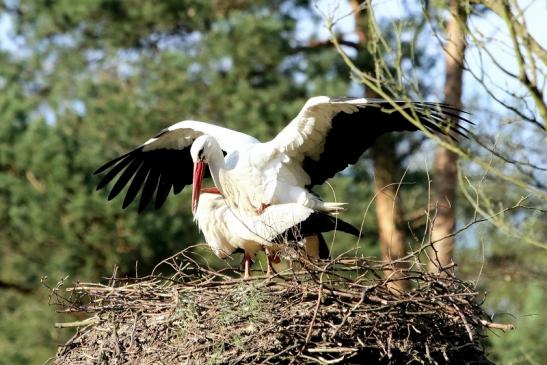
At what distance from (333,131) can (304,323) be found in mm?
2293

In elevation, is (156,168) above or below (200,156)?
below

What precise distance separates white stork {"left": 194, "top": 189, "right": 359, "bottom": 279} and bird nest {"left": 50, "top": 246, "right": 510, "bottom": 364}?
94 cm

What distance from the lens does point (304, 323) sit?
5.88 meters

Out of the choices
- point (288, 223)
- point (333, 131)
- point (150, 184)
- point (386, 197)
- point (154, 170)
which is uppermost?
point (333, 131)

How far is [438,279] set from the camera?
20.2ft

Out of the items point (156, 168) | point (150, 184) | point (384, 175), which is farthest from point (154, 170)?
point (384, 175)

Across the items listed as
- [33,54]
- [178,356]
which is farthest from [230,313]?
[33,54]

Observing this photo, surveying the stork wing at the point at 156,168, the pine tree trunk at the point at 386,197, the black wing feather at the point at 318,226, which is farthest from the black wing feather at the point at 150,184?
the pine tree trunk at the point at 386,197

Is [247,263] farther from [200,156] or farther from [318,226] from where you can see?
[200,156]

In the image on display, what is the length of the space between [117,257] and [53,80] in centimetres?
603

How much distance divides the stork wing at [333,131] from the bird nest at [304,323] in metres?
1.58

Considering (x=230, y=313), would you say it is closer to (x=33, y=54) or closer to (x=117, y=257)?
(x=117, y=257)

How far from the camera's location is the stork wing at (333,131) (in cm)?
764

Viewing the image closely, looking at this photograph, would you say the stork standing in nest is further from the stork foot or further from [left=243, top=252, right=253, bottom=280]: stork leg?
[left=243, top=252, right=253, bottom=280]: stork leg
